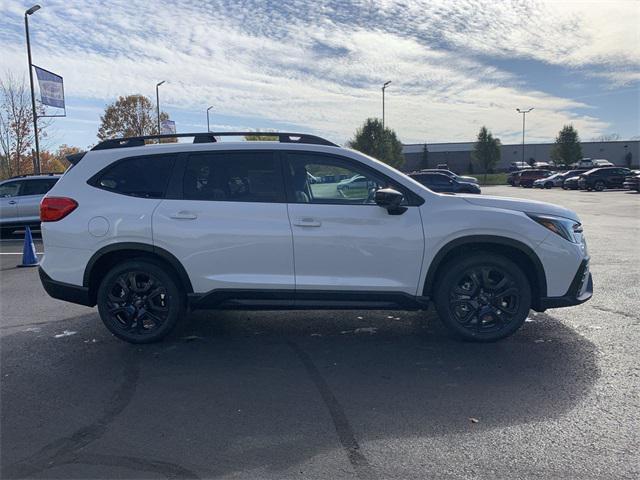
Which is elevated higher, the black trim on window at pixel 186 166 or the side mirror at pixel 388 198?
the black trim on window at pixel 186 166

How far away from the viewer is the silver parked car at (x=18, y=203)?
1438 centimetres

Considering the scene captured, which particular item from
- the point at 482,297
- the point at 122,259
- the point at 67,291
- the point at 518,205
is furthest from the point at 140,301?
the point at 518,205

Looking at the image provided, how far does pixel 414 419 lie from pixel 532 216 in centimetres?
239

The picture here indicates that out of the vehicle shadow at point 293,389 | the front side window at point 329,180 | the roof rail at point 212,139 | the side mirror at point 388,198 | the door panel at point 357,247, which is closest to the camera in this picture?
the vehicle shadow at point 293,389

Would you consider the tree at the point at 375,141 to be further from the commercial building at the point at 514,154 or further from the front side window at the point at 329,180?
the front side window at the point at 329,180

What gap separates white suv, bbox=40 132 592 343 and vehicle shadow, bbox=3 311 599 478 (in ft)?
1.37

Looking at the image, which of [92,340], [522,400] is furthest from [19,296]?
[522,400]

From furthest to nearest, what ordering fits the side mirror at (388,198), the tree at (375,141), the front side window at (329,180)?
the tree at (375,141) → the front side window at (329,180) → the side mirror at (388,198)

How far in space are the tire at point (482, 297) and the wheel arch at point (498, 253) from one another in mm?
78

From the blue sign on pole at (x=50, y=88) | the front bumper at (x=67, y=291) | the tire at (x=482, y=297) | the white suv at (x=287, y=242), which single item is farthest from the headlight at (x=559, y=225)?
the blue sign on pole at (x=50, y=88)

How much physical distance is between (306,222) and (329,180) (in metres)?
0.51

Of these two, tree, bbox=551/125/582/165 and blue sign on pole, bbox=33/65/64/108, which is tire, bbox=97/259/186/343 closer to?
blue sign on pole, bbox=33/65/64/108

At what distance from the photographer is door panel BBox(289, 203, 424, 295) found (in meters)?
4.91

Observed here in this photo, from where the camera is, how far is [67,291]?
206 inches
